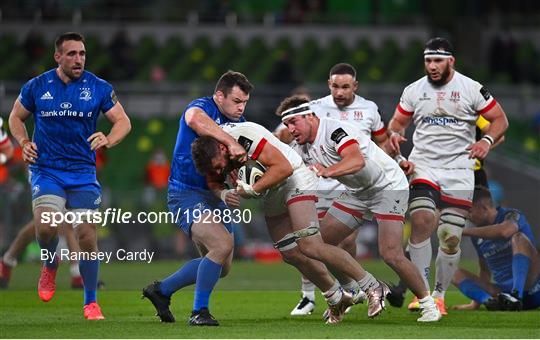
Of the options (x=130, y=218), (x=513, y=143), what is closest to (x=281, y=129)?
(x=130, y=218)

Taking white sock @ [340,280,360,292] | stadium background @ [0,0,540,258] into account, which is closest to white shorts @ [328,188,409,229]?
white sock @ [340,280,360,292]

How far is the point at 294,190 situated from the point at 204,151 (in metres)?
1.08

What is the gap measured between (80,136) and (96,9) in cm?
2004

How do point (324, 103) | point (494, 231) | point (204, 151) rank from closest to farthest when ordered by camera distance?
point (204, 151) < point (494, 231) < point (324, 103)

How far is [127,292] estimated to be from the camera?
16.1 m

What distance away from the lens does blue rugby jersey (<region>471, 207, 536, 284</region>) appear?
14.0 meters

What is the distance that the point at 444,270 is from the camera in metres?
13.2

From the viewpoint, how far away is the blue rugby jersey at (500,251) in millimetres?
13969

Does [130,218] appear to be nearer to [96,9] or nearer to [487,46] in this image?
[96,9]

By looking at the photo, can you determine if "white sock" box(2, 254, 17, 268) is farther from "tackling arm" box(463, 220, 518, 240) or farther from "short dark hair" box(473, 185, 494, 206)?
"short dark hair" box(473, 185, 494, 206)

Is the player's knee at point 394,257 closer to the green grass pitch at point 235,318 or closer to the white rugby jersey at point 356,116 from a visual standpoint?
the green grass pitch at point 235,318

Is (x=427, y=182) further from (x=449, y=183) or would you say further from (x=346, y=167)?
(x=346, y=167)

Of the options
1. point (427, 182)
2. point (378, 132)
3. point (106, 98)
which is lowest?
point (427, 182)

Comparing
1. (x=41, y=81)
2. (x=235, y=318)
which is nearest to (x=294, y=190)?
(x=235, y=318)
